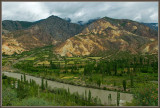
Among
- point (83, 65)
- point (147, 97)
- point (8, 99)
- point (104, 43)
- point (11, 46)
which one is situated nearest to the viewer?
point (147, 97)

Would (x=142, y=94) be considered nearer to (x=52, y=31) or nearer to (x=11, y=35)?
(x=11, y=35)

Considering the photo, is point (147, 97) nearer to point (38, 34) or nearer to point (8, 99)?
point (8, 99)

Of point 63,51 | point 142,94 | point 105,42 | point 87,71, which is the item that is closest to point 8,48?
point 63,51

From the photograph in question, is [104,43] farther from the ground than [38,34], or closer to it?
closer to it

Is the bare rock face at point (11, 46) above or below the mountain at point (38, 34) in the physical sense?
below

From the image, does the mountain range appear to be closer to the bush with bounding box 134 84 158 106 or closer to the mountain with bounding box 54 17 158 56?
the mountain with bounding box 54 17 158 56

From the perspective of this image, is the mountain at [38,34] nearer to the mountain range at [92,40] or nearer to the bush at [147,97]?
the mountain range at [92,40]

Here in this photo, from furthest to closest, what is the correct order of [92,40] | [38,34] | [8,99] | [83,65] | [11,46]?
1. [38,34]
2. [92,40]
3. [11,46]
4. [83,65]
5. [8,99]

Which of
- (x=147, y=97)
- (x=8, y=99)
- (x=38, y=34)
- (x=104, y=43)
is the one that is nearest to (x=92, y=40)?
(x=104, y=43)

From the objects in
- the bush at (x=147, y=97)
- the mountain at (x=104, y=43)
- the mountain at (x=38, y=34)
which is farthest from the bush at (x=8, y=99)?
the mountain at (x=38, y=34)
